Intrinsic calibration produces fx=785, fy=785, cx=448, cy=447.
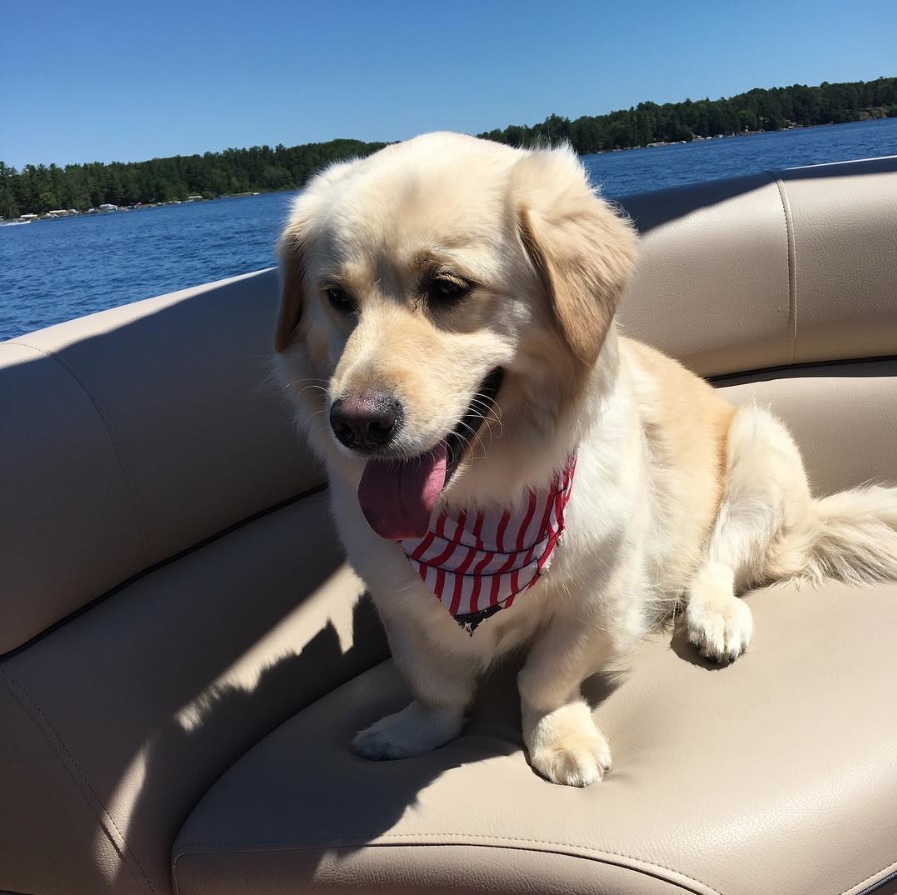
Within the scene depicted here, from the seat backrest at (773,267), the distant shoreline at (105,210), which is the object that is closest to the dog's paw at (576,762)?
the seat backrest at (773,267)

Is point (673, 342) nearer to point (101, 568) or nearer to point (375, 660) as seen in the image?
point (375, 660)

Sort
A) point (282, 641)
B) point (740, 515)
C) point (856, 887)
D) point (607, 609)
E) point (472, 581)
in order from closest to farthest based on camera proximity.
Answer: point (856, 887) < point (472, 581) < point (607, 609) < point (282, 641) < point (740, 515)

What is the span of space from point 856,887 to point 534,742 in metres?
0.64

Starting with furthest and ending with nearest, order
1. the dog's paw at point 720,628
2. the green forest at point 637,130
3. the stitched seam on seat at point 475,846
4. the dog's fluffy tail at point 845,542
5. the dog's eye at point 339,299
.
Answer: the green forest at point 637,130, the dog's fluffy tail at point 845,542, the dog's paw at point 720,628, the dog's eye at point 339,299, the stitched seam on seat at point 475,846

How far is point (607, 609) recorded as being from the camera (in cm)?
170

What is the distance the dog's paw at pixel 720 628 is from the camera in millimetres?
1719

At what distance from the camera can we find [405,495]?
1.41m

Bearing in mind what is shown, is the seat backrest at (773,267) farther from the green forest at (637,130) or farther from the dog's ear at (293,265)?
the green forest at (637,130)

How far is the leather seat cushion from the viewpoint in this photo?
47.3 inches

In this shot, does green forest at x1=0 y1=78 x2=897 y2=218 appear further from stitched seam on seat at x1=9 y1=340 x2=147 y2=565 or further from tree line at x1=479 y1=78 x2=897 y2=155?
stitched seam on seat at x1=9 y1=340 x2=147 y2=565

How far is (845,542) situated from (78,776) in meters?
1.83

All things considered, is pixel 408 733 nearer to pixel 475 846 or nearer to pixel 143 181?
pixel 475 846

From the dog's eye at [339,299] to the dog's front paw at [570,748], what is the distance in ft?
3.12

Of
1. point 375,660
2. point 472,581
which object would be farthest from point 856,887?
point 375,660
